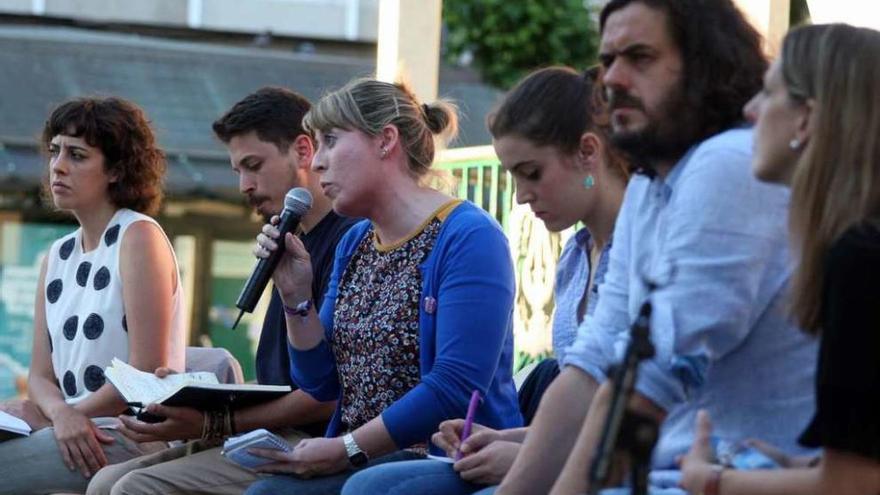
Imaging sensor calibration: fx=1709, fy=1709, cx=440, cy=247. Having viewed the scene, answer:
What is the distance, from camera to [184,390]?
434 cm

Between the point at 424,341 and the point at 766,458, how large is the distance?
1573 mm

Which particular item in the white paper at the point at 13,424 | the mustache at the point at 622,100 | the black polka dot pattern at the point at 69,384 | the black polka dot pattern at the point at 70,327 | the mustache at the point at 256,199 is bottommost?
the white paper at the point at 13,424

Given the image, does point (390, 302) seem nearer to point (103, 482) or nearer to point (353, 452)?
point (353, 452)

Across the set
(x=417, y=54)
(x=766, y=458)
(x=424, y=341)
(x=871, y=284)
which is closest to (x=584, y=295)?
(x=424, y=341)

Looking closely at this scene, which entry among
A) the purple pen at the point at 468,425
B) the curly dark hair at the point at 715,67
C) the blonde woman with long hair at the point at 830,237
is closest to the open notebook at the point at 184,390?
the purple pen at the point at 468,425

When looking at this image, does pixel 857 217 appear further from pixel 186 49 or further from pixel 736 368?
pixel 186 49

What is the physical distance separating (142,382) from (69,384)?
2.37ft

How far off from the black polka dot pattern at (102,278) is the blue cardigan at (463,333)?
4.85ft

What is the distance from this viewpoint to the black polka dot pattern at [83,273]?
538 centimetres

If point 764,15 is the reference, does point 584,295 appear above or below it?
below

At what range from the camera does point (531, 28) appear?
18.8 metres

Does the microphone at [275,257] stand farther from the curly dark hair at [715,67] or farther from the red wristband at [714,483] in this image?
the red wristband at [714,483]

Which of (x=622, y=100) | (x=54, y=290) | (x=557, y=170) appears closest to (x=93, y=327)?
(x=54, y=290)

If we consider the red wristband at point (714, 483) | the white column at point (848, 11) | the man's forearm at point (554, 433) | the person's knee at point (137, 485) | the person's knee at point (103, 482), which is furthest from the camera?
the white column at point (848, 11)
